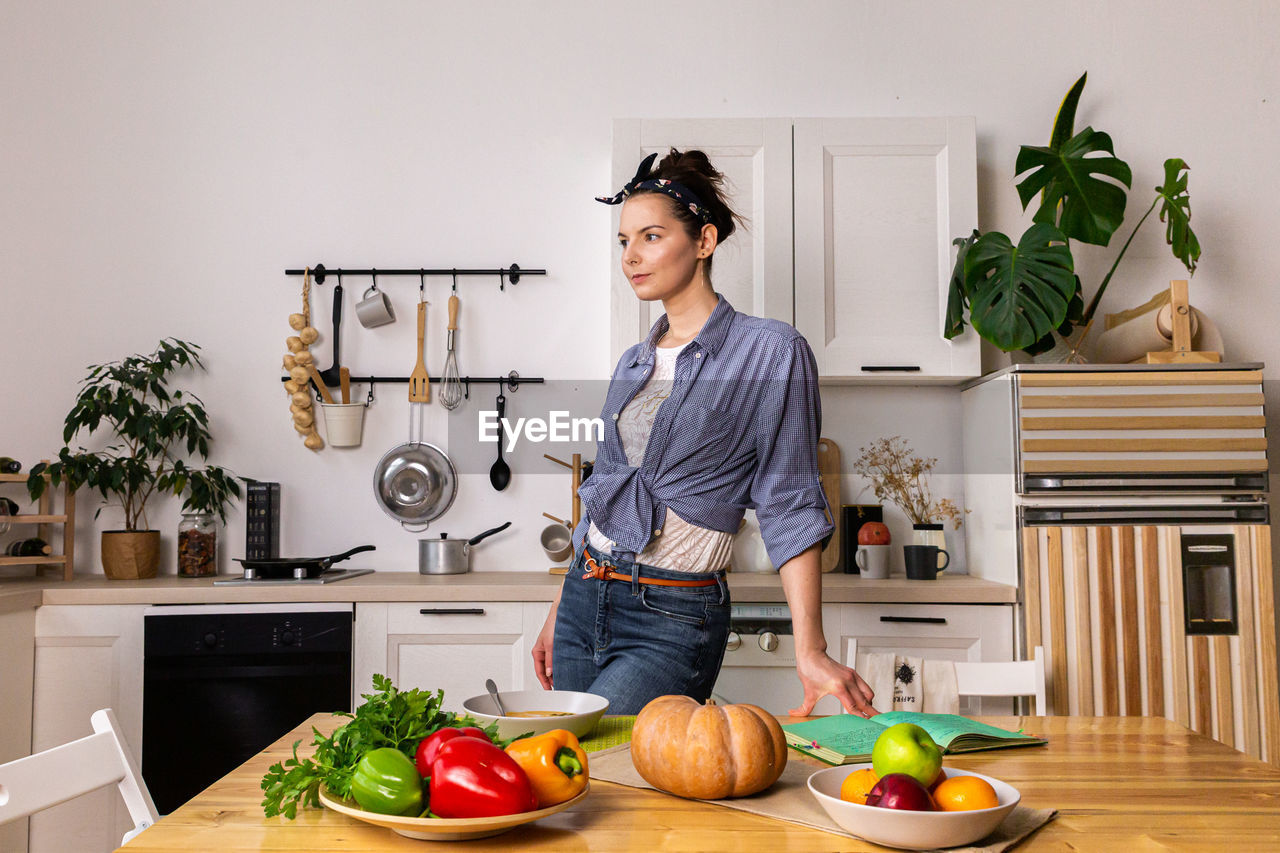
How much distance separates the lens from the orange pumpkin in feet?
2.93

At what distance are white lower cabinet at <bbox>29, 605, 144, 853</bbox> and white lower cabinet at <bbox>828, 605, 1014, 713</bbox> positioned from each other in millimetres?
1765

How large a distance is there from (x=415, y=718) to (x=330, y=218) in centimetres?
246

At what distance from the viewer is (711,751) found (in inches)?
35.1

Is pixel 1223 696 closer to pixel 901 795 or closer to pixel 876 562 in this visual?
pixel 876 562

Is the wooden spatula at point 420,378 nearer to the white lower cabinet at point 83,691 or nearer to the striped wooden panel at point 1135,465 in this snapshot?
the white lower cabinet at point 83,691

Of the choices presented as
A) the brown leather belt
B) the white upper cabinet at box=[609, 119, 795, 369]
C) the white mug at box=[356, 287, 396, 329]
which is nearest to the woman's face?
the brown leather belt

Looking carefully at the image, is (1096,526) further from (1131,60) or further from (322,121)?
(322,121)

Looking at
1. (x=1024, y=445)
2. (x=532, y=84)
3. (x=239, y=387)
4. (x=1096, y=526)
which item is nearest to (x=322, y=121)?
(x=532, y=84)

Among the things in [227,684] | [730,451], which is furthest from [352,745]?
[227,684]

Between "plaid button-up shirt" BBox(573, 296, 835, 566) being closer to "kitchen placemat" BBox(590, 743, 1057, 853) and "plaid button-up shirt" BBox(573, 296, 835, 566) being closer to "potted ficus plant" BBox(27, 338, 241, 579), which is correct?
"kitchen placemat" BBox(590, 743, 1057, 853)

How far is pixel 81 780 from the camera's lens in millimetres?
1080

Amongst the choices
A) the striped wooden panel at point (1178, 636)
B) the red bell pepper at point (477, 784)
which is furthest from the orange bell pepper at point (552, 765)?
the striped wooden panel at point (1178, 636)

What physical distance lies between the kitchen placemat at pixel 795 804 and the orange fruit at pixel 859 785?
1.2 inches

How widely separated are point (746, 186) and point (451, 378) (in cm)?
109
